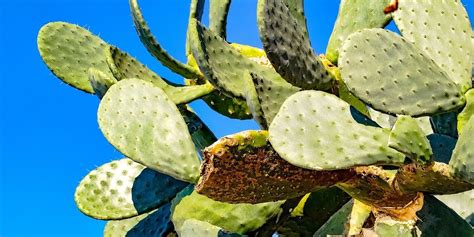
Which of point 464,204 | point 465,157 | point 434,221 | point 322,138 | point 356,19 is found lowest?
point 464,204

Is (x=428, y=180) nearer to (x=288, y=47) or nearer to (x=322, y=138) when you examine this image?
(x=322, y=138)

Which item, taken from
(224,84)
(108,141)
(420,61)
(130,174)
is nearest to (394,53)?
(420,61)

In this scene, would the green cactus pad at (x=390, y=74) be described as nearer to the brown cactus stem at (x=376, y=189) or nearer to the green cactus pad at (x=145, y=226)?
the brown cactus stem at (x=376, y=189)

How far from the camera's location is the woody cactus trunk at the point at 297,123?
212cm

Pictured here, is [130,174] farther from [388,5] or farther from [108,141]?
[388,5]

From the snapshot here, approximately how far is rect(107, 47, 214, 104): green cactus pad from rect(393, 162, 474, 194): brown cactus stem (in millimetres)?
801

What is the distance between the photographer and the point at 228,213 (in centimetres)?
270

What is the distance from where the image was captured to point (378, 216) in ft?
8.02

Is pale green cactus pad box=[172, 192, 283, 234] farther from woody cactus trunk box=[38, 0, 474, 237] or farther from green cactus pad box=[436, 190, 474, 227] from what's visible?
green cactus pad box=[436, 190, 474, 227]

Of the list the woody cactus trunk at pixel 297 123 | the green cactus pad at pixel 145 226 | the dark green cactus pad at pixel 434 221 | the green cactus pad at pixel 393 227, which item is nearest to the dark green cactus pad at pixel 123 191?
the woody cactus trunk at pixel 297 123

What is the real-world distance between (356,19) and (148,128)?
85 centimetres

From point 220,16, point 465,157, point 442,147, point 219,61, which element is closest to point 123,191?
point 220,16

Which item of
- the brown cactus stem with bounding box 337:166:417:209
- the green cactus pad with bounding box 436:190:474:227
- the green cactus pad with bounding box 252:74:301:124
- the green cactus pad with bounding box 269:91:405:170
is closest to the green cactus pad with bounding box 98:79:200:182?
the green cactus pad with bounding box 252:74:301:124

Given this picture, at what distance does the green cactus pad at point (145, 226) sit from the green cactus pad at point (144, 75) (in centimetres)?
52
